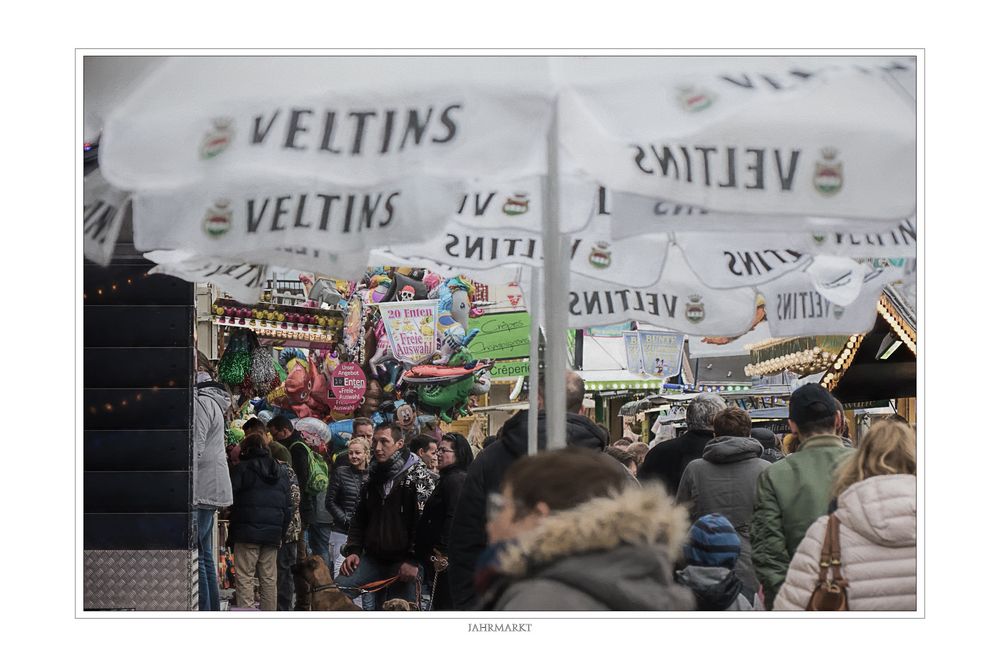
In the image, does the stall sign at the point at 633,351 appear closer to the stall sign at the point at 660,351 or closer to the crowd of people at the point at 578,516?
the stall sign at the point at 660,351

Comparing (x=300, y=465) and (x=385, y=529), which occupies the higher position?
(x=300, y=465)

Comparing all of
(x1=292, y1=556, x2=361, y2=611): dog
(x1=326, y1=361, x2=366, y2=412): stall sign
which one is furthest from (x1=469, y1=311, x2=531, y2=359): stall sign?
(x1=292, y1=556, x2=361, y2=611): dog

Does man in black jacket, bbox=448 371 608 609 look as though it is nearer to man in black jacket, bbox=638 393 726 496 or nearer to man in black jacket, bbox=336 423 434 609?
man in black jacket, bbox=638 393 726 496

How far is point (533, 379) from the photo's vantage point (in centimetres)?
571

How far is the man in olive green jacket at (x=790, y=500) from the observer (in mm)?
5434

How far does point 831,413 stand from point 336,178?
110 inches

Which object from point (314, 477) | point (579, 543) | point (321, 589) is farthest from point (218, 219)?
point (314, 477)

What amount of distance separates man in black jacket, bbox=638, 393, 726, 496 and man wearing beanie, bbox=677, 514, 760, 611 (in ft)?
8.21

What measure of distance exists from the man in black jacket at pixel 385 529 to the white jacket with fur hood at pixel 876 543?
12.7 ft

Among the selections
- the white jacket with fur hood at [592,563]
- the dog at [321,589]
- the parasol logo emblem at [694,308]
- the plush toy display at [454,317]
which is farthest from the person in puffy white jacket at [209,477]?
the plush toy display at [454,317]

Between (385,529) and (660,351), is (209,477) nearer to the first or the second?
(385,529)

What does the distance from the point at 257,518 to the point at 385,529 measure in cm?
118

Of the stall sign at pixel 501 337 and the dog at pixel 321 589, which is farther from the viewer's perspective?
the stall sign at pixel 501 337

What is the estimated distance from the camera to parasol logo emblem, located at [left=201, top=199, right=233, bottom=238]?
438cm
